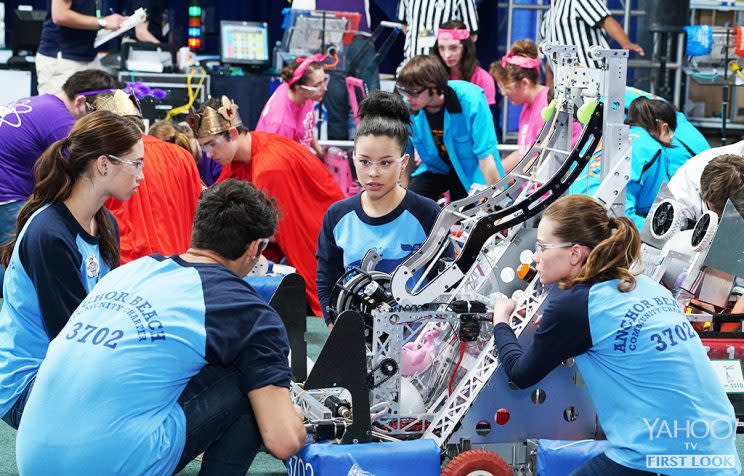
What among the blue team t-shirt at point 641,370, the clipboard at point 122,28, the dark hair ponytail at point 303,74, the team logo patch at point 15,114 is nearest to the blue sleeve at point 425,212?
the blue team t-shirt at point 641,370

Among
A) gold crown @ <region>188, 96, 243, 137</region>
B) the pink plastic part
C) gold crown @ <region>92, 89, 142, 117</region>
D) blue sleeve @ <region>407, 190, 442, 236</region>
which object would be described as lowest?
the pink plastic part

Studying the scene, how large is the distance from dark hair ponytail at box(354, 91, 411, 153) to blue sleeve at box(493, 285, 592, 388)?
40.3 inches

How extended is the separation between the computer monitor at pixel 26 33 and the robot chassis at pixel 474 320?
5938 mm

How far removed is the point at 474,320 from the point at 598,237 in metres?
0.54

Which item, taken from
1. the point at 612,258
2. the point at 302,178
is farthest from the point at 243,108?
the point at 612,258

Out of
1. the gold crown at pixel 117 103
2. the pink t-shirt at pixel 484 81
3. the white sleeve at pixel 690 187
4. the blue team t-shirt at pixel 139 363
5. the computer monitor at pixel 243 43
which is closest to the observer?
the blue team t-shirt at pixel 139 363

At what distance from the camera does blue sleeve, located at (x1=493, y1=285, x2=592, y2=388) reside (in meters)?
2.77

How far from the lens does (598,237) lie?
9.43 ft

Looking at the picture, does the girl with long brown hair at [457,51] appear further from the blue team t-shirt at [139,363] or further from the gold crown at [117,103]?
the blue team t-shirt at [139,363]

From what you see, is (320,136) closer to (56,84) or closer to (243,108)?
(243,108)

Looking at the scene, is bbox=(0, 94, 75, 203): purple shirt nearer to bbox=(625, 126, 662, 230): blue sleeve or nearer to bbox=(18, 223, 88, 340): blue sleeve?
bbox=(18, 223, 88, 340): blue sleeve

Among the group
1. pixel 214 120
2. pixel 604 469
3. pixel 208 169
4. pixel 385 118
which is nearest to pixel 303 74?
pixel 208 169

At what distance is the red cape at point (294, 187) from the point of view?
5.58 metres

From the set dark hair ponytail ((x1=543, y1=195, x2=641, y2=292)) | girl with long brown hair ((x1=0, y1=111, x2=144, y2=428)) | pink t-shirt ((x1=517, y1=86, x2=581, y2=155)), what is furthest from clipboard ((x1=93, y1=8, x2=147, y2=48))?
dark hair ponytail ((x1=543, y1=195, x2=641, y2=292))
